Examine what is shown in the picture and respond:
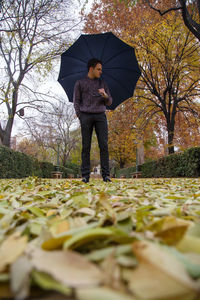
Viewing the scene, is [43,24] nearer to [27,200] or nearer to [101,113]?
[101,113]

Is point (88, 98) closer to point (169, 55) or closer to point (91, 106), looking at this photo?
point (91, 106)

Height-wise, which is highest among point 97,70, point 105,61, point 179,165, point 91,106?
point 105,61

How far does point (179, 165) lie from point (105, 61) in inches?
219

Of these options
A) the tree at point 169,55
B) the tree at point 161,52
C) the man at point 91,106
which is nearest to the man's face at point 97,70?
the man at point 91,106

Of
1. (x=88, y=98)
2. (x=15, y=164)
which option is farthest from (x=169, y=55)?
(x=15, y=164)

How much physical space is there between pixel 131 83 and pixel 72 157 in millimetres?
29104

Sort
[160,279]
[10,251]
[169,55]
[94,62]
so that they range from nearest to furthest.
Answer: [160,279] → [10,251] → [94,62] → [169,55]

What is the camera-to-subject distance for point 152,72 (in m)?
12.4

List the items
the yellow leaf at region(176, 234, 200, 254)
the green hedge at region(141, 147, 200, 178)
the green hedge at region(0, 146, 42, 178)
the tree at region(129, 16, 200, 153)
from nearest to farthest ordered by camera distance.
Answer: the yellow leaf at region(176, 234, 200, 254), the green hedge at region(141, 147, 200, 178), the green hedge at region(0, 146, 42, 178), the tree at region(129, 16, 200, 153)

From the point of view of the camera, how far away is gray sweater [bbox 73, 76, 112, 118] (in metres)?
3.57

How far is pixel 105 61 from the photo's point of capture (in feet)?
14.2

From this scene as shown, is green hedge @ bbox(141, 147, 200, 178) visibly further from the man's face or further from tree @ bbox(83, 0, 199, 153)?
the man's face

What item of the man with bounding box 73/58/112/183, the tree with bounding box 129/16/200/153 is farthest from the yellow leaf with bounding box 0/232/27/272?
the tree with bounding box 129/16/200/153

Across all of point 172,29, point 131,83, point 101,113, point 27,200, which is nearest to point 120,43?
point 131,83
